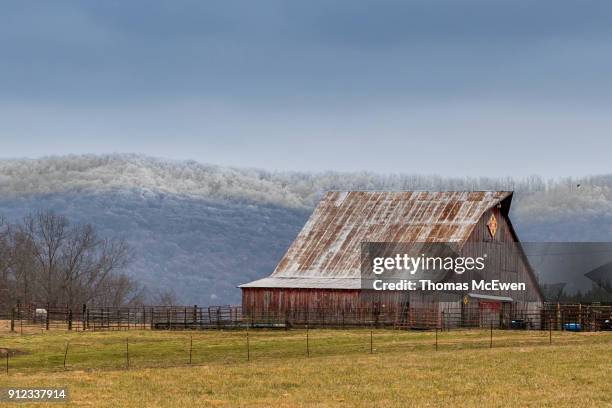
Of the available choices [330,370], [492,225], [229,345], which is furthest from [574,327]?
[330,370]

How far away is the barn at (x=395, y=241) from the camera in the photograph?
66125 millimetres

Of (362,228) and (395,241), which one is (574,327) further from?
(362,228)

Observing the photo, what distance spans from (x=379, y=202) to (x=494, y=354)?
104 ft

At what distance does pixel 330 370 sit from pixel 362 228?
3442 centimetres

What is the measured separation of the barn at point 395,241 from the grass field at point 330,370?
784 cm

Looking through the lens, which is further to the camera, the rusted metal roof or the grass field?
the rusted metal roof

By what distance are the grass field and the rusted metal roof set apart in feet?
39.1

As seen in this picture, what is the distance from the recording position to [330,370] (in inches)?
1544

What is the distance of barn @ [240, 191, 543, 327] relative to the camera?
2603 inches

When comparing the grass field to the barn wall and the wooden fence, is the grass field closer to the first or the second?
the wooden fence

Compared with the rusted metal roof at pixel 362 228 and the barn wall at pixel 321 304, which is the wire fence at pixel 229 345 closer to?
the barn wall at pixel 321 304

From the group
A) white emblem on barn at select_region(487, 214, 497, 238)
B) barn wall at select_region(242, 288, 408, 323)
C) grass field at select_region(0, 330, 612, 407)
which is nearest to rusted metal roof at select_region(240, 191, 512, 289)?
barn wall at select_region(242, 288, 408, 323)

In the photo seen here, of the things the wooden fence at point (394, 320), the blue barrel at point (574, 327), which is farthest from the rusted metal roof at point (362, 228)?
the blue barrel at point (574, 327)

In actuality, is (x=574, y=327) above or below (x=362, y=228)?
below
